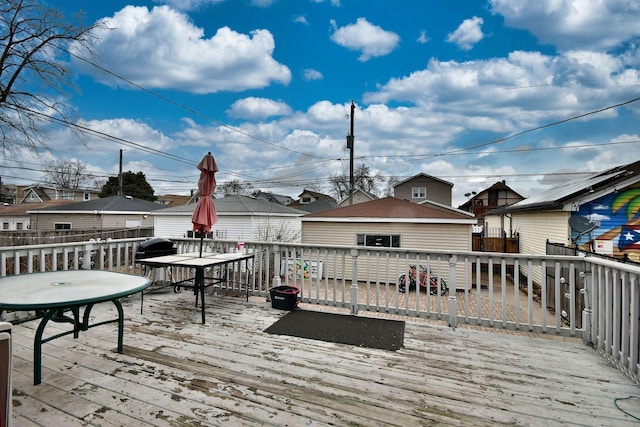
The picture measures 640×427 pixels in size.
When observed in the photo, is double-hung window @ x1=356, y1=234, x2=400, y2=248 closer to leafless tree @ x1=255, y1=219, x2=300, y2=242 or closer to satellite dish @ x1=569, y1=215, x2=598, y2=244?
leafless tree @ x1=255, y1=219, x2=300, y2=242

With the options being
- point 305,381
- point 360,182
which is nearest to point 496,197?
point 360,182

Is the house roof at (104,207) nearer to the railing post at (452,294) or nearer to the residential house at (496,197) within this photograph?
the railing post at (452,294)

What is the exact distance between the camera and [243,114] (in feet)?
51.5

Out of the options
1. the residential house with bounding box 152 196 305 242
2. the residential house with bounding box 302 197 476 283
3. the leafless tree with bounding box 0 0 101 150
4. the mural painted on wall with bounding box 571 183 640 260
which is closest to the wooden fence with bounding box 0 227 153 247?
the residential house with bounding box 152 196 305 242

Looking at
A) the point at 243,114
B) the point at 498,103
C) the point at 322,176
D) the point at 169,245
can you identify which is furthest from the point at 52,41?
the point at 322,176

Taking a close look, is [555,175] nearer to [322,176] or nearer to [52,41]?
[322,176]

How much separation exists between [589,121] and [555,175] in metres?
11.8

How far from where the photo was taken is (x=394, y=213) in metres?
11.4

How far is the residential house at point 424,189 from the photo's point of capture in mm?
25656

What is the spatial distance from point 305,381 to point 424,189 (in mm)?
25605

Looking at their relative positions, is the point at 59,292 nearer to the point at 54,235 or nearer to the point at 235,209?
the point at 235,209

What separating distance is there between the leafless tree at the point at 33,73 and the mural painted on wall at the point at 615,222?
14.9 m

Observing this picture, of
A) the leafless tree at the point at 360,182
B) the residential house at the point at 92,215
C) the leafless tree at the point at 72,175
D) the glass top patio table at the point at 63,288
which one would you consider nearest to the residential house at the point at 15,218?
the residential house at the point at 92,215

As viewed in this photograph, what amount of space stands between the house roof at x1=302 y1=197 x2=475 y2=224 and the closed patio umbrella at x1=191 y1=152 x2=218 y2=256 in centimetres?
794
